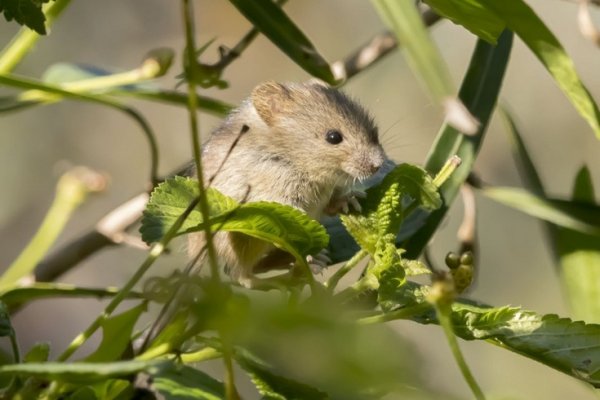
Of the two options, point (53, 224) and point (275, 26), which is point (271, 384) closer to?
point (275, 26)

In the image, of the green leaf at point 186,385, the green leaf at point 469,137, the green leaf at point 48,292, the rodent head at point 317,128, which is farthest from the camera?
the rodent head at point 317,128

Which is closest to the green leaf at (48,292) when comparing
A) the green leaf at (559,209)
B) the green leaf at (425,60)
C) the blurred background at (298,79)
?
the green leaf at (425,60)

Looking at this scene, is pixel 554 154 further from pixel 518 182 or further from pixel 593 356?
pixel 593 356

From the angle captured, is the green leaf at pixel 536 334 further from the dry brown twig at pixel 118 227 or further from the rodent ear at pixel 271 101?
the rodent ear at pixel 271 101

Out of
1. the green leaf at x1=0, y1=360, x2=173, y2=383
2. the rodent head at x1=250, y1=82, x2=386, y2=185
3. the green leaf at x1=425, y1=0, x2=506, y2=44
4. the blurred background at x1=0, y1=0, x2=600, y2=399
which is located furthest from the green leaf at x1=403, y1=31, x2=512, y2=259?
the blurred background at x1=0, y1=0, x2=600, y2=399

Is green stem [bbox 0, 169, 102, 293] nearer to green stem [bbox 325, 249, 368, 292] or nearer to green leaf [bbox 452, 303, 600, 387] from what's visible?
green stem [bbox 325, 249, 368, 292]

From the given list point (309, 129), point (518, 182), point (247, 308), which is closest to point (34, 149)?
point (518, 182)

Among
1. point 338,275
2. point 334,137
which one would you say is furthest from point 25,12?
point 334,137
